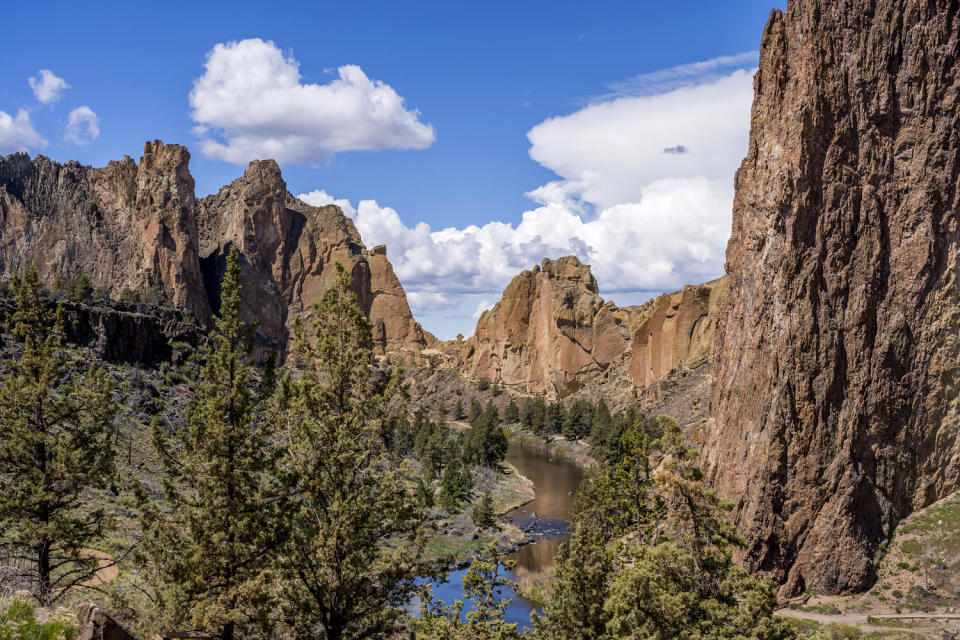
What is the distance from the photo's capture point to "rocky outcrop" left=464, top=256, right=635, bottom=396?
482 ft

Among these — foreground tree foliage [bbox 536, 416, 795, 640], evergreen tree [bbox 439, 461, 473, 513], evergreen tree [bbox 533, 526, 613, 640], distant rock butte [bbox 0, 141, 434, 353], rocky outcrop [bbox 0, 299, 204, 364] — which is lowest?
evergreen tree [bbox 439, 461, 473, 513]

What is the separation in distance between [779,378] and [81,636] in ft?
105

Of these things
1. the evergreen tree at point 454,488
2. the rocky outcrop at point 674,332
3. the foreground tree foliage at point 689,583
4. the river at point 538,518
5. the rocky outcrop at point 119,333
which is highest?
the rocky outcrop at point 674,332

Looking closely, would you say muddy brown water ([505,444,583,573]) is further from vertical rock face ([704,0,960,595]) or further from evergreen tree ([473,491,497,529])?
vertical rock face ([704,0,960,595])

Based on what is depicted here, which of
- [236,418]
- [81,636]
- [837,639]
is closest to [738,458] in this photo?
[837,639]

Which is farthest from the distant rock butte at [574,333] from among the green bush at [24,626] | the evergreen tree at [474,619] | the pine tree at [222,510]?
the green bush at [24,626]

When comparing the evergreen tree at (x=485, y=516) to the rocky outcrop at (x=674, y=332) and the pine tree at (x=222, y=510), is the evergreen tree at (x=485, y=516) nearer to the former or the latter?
the pine tree at (x=222, y=510)

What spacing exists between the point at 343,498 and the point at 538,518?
2033 inches

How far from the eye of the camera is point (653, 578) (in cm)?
1560

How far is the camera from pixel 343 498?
16.4m

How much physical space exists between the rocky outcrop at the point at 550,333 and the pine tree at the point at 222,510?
12923 centimetres

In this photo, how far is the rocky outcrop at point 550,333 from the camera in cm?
14696

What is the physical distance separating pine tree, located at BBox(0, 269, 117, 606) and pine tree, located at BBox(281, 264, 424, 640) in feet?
22.0

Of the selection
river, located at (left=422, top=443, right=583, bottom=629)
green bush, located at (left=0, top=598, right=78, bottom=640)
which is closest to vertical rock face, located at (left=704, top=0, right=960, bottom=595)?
river, located at (left=422, top=443, right=583, bottom=629)
